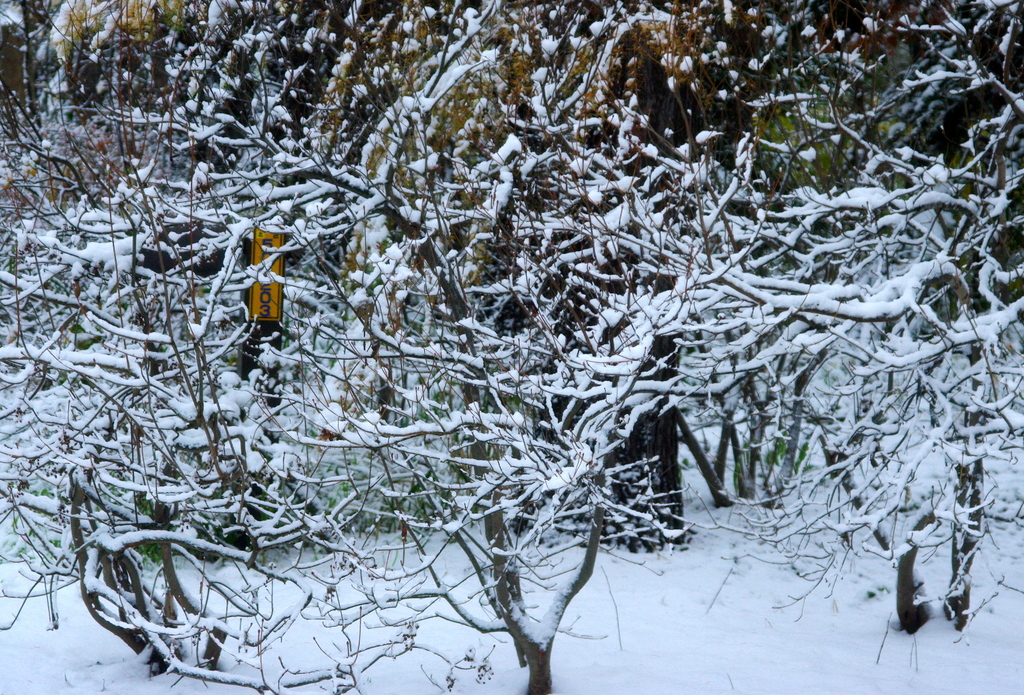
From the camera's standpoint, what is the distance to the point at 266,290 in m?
4.99

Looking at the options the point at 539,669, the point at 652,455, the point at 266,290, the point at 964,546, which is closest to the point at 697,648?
the point at 539,669

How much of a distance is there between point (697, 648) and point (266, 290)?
3.29 metres

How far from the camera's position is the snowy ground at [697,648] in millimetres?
4422

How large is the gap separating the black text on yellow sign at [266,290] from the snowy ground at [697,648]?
1.99 metres

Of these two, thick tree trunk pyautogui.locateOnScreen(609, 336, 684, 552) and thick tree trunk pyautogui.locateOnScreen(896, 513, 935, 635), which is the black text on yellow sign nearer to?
thick tree trunk pyautogui.locateOnScreen(609, 336, 684, 552)

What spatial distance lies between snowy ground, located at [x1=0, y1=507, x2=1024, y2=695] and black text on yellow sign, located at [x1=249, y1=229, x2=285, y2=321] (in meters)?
1.99

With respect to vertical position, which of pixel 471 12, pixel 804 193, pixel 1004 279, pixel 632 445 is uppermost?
pixel 471 12

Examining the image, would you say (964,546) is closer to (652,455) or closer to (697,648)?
(697,648)

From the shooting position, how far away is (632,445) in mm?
6562

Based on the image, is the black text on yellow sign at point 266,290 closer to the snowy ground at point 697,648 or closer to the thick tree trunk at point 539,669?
the snowy ground at point 697,648

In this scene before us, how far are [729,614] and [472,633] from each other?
5.71 ft

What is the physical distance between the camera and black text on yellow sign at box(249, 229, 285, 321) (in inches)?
187

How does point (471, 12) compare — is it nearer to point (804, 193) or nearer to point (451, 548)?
point (804, 193)

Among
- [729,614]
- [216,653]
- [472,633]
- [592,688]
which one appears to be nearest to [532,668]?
[592,688]
